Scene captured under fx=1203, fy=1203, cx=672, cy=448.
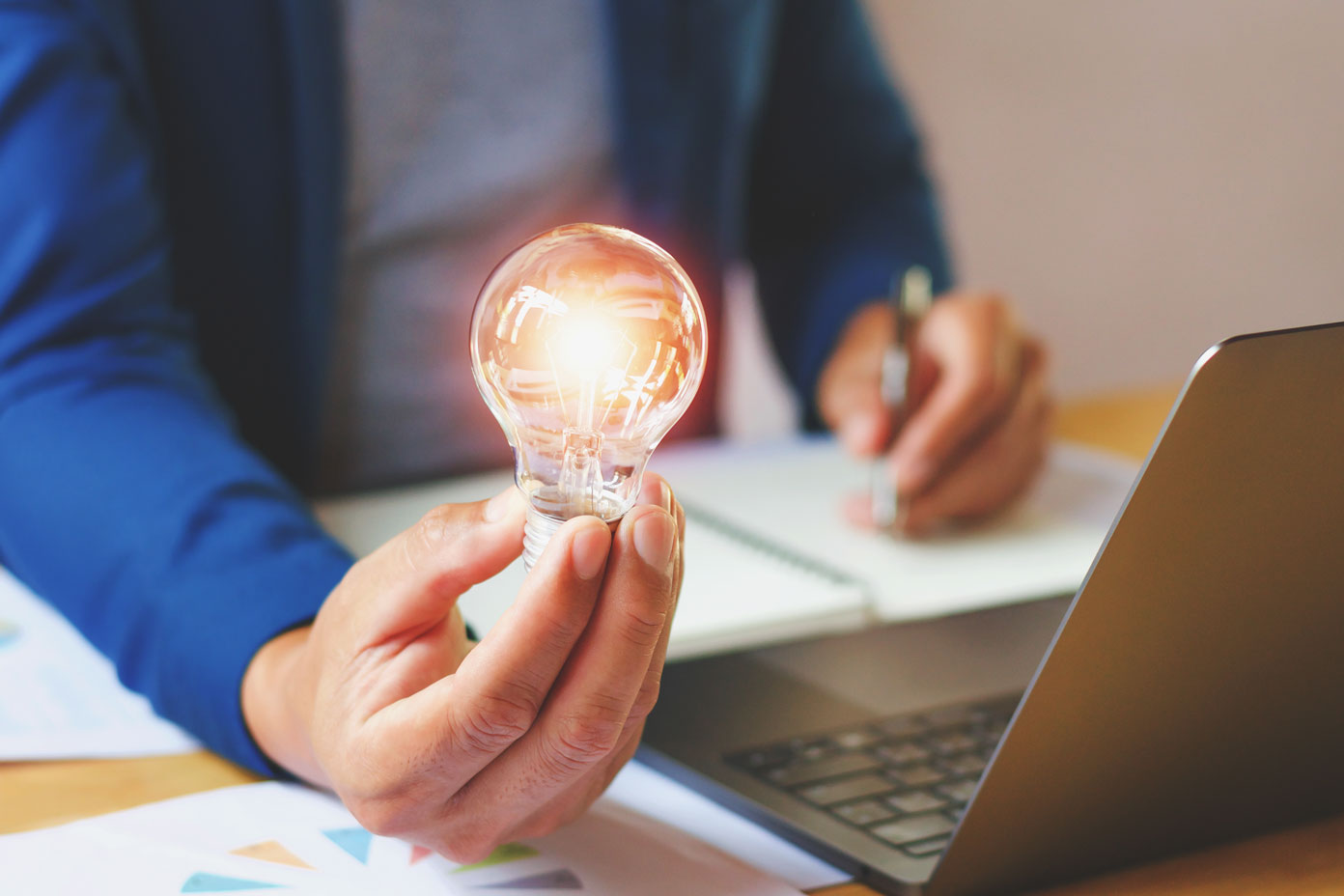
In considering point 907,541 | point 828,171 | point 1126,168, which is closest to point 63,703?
point 907,541

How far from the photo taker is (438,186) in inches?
31.6

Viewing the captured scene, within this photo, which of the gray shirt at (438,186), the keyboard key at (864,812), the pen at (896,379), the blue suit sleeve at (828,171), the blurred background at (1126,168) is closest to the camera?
the keyboard key at (864,812)

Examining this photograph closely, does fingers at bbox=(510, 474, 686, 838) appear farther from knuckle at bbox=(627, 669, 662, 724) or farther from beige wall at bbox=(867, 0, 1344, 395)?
beige wall at bbox=(867, 0, 1344, 395)

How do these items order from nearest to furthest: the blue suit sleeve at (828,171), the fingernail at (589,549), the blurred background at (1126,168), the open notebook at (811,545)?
the fingernail at (589,549) < the open notebook at (811,545) < the blue suit sleeve at (828,171) < the blurred background at (1126,168)

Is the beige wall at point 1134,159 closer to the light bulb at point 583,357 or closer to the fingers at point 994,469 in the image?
the fingers at point 994,469

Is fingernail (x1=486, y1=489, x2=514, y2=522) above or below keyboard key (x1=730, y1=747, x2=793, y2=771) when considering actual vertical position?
above

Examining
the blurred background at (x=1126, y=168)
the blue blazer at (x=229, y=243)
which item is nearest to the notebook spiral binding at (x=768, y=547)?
the blue blazer at (x=229, y=243)

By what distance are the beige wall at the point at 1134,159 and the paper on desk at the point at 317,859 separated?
1276 millimetres

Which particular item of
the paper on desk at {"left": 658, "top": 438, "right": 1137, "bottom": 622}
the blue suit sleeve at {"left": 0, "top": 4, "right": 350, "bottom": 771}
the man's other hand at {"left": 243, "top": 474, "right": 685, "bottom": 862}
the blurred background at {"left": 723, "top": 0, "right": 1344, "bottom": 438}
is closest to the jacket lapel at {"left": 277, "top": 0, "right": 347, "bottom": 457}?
the blue suit sleeve at {"left": 0, "top": 4, "right": 350, "bottom": 771}

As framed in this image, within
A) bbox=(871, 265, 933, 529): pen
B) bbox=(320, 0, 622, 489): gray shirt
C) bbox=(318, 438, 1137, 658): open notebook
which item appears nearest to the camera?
bbox=(318, 438, 1137, 658): open notebook

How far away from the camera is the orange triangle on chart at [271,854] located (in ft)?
1.06

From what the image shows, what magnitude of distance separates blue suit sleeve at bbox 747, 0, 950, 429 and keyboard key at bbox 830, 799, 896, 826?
60 centimetres

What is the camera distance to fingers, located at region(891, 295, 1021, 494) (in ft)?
2.22

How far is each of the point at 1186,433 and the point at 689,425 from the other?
0.75 meters
